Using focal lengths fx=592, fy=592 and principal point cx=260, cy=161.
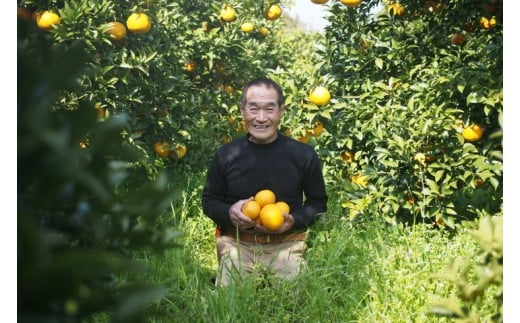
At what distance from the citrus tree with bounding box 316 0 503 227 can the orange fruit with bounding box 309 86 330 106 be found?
0.17ft

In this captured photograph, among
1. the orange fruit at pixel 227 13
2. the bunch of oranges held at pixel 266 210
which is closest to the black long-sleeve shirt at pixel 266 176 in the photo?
the bunch of oranges held at pixel 266 210

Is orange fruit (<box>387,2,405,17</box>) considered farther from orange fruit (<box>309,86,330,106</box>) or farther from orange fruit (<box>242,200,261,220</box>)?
orange fruit (<box>242,200,261,220</box>)

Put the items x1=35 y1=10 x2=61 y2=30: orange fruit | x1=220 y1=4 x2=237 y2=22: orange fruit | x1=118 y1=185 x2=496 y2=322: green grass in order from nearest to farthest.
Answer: x1=118 y1=185 x2=496 y2=322: green grass → x1=35 y1=10 x2=61 y2=30: orange fruit → x1=220 y1=4 x2=237 y2=22: orange fruit

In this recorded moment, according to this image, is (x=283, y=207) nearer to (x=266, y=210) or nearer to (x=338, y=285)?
(x=266, y=210)

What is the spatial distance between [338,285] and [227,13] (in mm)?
2901

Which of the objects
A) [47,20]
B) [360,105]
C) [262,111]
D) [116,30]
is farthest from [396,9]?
[47,20]

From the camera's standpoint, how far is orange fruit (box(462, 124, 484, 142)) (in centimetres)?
286

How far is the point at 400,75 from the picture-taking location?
336 centimetres

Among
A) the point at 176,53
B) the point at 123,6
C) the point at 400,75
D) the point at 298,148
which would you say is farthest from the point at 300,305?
the point at 176,53

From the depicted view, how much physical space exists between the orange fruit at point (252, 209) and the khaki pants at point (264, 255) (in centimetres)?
22

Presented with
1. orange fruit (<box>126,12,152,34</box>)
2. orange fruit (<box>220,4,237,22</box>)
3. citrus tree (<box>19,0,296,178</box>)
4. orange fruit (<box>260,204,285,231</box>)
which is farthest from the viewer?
orange fruit (<box>220,4,237,22</box>)

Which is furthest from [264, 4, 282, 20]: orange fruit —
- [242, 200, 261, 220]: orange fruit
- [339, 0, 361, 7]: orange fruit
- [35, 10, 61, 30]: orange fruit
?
[242, 200, 261, 220]: orange fruit
